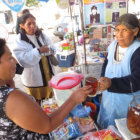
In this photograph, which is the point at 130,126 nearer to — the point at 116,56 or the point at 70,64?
the point at 116,56

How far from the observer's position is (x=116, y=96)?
5.94 ft

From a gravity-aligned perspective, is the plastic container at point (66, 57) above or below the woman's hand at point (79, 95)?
below

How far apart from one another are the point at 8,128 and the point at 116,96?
4.16 ft

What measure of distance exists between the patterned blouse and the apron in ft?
3.46

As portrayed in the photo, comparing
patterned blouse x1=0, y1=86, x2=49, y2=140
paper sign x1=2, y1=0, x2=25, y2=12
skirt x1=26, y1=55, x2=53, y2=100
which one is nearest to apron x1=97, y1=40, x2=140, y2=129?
patterned blouse x1=0, y1=86, x2=49, y2=140

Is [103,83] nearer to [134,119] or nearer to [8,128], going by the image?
[134,119]

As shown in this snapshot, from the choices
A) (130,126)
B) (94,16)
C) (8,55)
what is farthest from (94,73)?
(8,55)

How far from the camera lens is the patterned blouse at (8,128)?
0.93m

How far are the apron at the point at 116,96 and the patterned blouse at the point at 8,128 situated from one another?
3.46 feet

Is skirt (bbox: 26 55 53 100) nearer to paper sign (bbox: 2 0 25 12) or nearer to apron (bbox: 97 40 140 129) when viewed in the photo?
paper sign (bbox: 2 0 25 12)

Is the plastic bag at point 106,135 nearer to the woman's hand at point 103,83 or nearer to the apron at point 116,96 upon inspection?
the woman's hand at point 103,83

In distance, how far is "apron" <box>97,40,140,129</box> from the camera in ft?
5.24

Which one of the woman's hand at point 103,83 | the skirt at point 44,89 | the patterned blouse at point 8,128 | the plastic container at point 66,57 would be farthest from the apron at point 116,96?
the plastic container at point 66,57

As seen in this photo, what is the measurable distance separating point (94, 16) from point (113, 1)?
1.36ft
